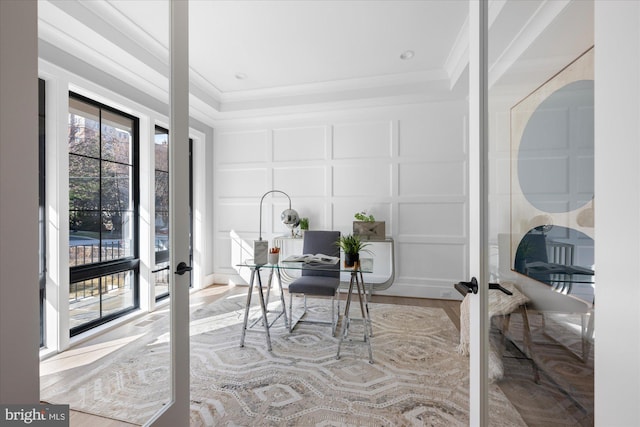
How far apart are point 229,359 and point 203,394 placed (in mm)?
428

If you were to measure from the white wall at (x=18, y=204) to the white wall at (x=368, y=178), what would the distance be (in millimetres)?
3496

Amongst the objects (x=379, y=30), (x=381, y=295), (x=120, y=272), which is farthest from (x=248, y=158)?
(x=120, y=272)

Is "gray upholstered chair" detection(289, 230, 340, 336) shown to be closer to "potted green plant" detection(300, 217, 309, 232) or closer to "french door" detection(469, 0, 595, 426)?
"potted green plant" detection(300, 217, 309, 232)

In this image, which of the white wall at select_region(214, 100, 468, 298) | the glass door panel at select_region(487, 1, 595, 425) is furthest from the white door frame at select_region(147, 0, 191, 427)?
the white wall at select_region(214, 100, 468, 298)

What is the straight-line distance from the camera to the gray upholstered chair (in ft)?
8.17

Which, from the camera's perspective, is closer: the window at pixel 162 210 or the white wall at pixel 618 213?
the white wall at pixel 618 213

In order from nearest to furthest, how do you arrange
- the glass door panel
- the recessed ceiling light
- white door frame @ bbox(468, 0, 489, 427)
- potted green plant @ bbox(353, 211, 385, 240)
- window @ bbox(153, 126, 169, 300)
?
1. the glass door panel
2. white door frame @ bbox(468, 0, 489, 427)
3. window @ bbox(153, 126, 169, 300)
4. the recessed ceiling light
5. potted green plant @ bbox(353, 211, 385, 240)

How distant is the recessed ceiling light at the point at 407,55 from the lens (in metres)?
3.08

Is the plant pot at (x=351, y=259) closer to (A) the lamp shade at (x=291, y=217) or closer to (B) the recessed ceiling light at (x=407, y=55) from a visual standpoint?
(A) the lamp shade at (x=291, y=217)

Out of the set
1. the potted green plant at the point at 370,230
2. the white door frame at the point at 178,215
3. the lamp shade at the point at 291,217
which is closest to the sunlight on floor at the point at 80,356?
the white door frame at the point at 178,215

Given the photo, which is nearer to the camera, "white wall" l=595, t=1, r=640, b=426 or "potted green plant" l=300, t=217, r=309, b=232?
"white wall" l=595, t=1, r=640, b=426

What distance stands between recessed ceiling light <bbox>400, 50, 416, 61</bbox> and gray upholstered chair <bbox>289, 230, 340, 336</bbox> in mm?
2235

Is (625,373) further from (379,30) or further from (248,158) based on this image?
(248,158)

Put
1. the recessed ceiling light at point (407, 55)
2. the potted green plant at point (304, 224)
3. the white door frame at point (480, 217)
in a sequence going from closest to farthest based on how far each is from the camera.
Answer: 1. the white door frame at point (480, 217)
2. the recessed ceiling light at point (407, 55)
3. the potted green plant at point (304, 224)
